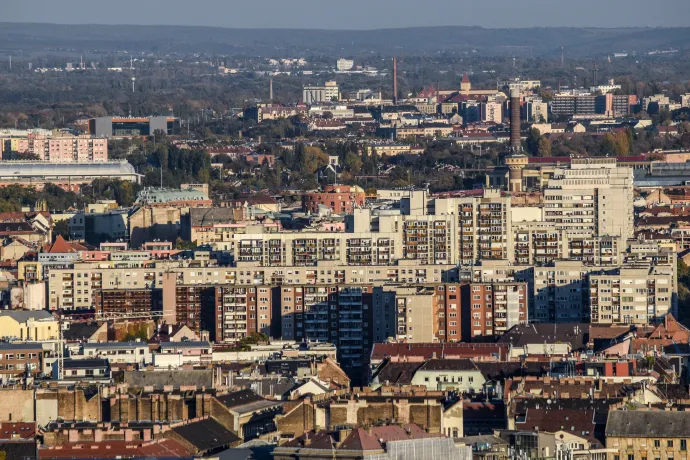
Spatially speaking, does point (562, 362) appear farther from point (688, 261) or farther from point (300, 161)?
point (300, 161)

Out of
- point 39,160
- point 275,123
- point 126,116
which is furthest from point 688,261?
point 126,116

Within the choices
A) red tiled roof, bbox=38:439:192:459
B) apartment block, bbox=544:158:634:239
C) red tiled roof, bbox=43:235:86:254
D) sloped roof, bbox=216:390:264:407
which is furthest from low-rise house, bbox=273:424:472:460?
red tiled roof, bbox=43:235:86:254

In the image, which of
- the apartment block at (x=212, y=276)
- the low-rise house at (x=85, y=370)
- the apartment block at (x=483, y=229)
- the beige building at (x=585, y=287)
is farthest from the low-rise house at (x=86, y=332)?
the apartment block at (x=483, y=229)

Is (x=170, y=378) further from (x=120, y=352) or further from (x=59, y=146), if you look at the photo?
(x=59, y=146)

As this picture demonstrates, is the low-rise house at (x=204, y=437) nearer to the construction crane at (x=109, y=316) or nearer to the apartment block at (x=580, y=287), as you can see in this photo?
the construction crane at (x=109, y=316)

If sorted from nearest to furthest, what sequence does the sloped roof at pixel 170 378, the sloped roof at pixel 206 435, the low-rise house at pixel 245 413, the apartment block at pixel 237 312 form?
1. the sloped roof at pixel 206 435
2. the low-rise house at pixel 245 413
3. the sloped roof at pixel 170 378
4. the apartment block at pixel 237 312

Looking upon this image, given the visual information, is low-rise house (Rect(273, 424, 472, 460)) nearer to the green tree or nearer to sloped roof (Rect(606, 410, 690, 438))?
sloped roof (Rect(606, 410, 690, 438))

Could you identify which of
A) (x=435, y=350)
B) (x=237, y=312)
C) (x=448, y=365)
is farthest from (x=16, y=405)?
(x=237, y=312)
